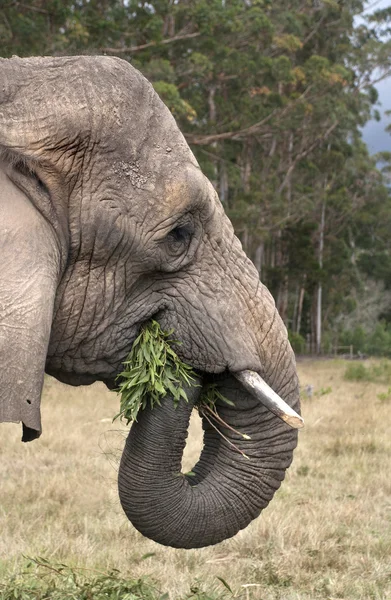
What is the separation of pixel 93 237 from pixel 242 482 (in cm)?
105

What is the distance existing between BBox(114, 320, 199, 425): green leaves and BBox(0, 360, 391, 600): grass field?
0.25 metres

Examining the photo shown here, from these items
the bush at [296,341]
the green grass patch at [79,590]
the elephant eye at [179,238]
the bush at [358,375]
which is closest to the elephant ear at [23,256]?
the elephant eye at [179,238]

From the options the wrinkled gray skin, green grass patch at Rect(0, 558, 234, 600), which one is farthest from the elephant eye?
green grass patch at Rect(0, 558, 234, 600)

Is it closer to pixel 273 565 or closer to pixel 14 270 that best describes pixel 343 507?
pixel 273 565

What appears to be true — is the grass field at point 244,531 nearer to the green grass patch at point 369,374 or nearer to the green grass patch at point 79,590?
the green grass patch at point 79,590

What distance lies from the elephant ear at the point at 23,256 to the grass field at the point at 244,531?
2.69 ft

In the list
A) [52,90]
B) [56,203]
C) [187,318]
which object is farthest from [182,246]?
[52,90]

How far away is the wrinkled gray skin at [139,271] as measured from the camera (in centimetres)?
257

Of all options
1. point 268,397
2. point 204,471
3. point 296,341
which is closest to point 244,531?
point 204,471

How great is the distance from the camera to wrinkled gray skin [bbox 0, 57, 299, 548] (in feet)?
8.43

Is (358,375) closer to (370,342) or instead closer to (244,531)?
(244,531)

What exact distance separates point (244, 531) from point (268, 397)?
312 cm

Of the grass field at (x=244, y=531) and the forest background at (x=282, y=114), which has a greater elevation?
the forest background at (x=282, y=114)

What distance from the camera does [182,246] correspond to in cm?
288
